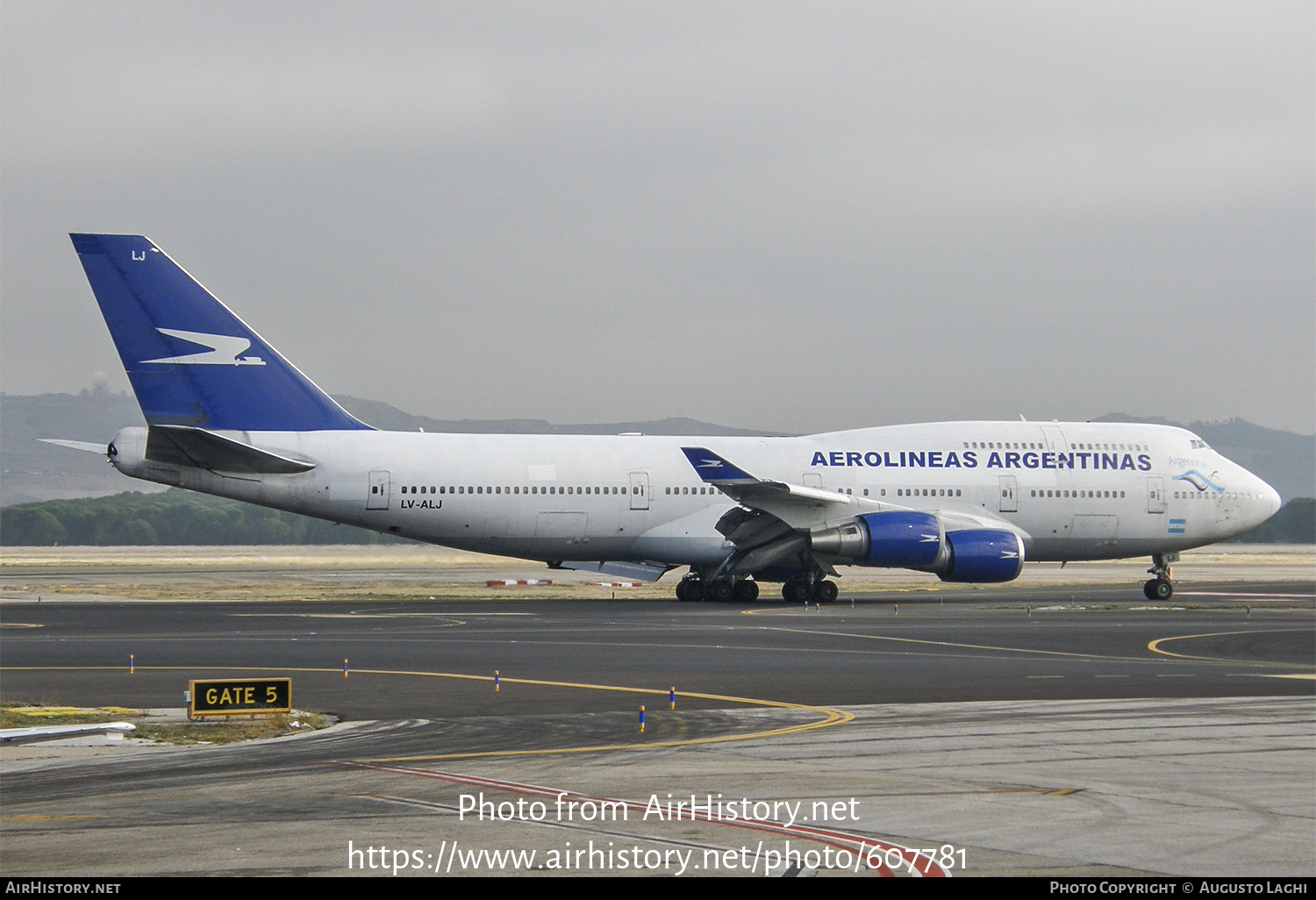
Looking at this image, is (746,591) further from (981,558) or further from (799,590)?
(981,558)

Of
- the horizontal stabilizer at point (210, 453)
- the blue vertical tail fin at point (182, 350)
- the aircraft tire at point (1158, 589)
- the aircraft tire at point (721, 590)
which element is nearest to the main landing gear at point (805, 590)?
the aircraft tire at point (721, 590)

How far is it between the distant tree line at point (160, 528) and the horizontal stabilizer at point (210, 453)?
76.2 m

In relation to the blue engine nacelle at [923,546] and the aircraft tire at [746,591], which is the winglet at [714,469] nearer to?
the blue engine nacelle at [923,546]

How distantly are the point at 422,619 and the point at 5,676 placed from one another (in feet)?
41.1

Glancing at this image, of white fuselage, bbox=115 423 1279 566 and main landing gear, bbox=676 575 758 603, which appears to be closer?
white fuselage, bbox=115 423 1279 566

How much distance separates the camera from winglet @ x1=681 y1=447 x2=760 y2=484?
3759cm

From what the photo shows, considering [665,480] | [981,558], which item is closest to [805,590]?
[981,558]

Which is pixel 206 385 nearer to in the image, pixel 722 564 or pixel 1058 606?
pixel 722 564

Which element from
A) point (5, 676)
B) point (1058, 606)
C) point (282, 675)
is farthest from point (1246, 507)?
point (5, 676)

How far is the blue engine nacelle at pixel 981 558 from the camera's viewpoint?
39469 mm

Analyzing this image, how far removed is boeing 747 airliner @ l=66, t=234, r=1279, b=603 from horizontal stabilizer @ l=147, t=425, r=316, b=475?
50 mm

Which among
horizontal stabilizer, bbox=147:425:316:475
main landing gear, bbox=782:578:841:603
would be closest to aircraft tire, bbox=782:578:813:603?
main landing gear, bbox=782:578:841:603

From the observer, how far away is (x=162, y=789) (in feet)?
37.6

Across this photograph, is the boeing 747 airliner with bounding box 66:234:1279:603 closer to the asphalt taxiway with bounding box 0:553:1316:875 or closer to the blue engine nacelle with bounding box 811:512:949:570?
the blue engine nacelle with bounding box 811:512:949:570
